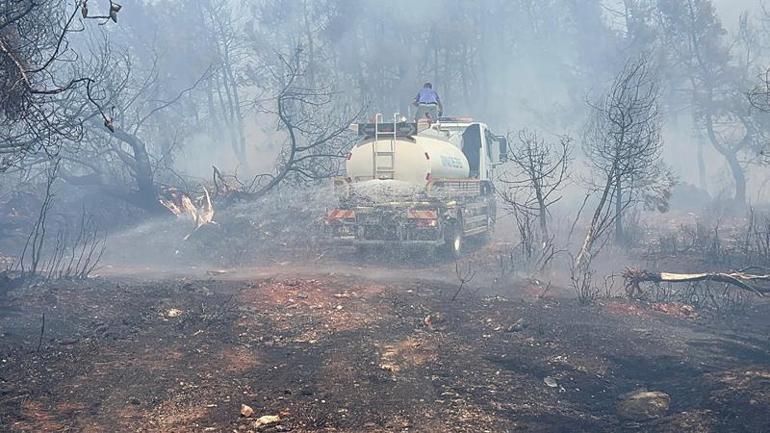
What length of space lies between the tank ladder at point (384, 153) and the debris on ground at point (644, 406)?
8.95 m

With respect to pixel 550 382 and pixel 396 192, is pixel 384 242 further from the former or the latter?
pixel 550 382

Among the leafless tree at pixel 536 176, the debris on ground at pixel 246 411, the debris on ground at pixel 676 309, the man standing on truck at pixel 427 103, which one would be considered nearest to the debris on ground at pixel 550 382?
the debris on ground at pixel 246 411

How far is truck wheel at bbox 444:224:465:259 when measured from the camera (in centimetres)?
1435

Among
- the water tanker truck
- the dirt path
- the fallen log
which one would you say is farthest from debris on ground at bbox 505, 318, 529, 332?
the water tanker truck

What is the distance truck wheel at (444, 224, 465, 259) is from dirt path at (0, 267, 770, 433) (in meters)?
4.54

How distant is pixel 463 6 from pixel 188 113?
51.6 feet

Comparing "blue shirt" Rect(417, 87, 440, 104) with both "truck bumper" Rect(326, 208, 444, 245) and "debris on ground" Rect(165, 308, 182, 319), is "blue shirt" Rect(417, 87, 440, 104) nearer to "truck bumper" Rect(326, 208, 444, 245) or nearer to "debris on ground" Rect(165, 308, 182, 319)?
"truck bumper" Rect(326, 208, 444, 245)

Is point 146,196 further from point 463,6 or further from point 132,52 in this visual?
point 463,6

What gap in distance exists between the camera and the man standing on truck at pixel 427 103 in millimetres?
15758

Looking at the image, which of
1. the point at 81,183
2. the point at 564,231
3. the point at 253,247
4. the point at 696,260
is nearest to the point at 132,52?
the point at 81,183

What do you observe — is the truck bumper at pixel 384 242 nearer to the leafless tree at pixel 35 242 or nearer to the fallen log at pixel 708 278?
the fallen log at pixel 708 278

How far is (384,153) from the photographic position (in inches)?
544

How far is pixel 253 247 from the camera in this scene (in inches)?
614

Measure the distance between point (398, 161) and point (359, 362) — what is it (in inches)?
314
